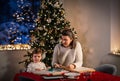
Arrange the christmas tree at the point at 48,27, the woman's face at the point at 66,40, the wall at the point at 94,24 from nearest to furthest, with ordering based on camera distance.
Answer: the woman's face at the point at 66,40 < the christmas tree at the point at 48,27 < the wall at the point at 94,24

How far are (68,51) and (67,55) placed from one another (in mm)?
59

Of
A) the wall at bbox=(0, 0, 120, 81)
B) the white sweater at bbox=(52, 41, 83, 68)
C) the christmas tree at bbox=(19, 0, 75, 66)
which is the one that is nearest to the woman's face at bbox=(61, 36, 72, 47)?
the white sweater at bbox=(52, 41, 83, 68)

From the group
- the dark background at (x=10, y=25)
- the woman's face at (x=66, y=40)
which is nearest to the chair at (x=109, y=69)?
the woman's face at (x=66, y=40)

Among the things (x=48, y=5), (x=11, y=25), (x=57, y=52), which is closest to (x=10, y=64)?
(x=11, y=25)

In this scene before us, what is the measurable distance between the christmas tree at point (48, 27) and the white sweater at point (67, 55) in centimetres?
104

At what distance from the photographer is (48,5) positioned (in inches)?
192

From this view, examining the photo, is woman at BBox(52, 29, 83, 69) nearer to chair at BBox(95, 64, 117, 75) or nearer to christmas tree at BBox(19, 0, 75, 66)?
chair at BBox(95, 64, 117, 75)

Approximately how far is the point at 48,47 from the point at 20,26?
2.81 ft

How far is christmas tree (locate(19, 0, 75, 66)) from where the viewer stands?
4830 mm

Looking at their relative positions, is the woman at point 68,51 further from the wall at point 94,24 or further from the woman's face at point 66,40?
the wall at point 94,24

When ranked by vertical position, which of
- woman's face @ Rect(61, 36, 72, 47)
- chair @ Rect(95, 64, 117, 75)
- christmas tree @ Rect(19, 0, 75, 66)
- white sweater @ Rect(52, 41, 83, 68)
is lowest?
chair @ Rect(95, 64, 117, 75)

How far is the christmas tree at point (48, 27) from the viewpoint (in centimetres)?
483

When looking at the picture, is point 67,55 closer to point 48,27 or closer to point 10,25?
point 48,27

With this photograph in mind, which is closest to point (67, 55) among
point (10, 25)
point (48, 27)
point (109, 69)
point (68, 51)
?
point (68, 51)
